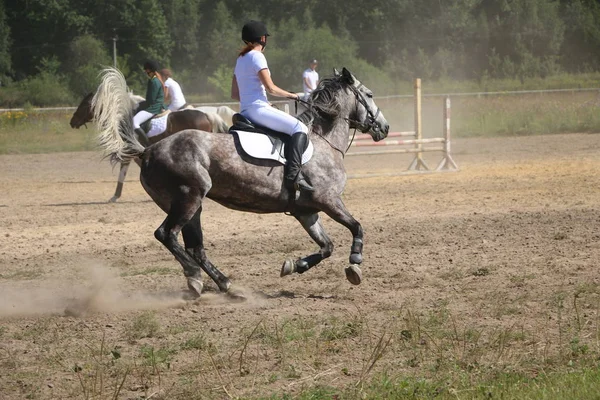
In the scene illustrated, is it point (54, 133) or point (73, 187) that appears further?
point (54, 133)

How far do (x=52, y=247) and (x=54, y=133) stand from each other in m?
21.5

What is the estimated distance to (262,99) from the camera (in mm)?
8883

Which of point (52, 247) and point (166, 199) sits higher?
point (166, 199)

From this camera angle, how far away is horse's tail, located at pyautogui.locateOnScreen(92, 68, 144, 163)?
29.8 feet

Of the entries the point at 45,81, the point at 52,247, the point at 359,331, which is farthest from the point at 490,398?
the point at 45,81

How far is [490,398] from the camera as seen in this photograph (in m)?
5.23

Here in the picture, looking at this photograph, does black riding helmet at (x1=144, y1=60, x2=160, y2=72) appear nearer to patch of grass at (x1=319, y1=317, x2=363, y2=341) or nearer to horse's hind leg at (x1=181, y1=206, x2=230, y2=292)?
horse's hind leg at (x1=181, y1=206, x2=230, y2=292)

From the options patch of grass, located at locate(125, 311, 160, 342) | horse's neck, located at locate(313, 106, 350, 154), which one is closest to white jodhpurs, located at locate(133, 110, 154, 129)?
horse's neck, located at locate(313, 106, 350, 154)

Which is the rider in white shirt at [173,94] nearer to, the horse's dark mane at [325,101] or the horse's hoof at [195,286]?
the horse's dark mane at [325,101]

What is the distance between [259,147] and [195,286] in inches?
54.5

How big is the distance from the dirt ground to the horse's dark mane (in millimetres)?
1609

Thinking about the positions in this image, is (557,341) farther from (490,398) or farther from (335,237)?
(335,237)

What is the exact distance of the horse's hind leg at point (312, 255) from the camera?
8.85 meters

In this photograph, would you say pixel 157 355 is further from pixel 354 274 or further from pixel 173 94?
pixel 173 94
